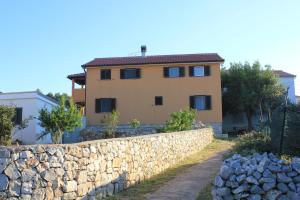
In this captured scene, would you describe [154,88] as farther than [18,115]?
Yes

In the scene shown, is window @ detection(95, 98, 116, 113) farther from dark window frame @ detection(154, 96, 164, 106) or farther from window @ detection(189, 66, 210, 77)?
window @ detection(189, 66, 210, 77)

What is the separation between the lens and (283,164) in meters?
7.95

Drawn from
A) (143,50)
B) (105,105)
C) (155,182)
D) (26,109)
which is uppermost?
(143,50)

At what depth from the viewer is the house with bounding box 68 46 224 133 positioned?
3247 cm

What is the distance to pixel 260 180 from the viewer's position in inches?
308

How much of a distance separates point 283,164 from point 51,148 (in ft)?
15.6

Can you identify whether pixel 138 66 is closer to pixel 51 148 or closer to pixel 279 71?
pixel 279 71

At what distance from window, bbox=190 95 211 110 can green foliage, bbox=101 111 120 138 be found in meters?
6.84

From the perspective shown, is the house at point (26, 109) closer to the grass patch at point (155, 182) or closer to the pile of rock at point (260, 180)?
the grass patch at point (155, 182)

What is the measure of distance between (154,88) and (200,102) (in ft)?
13.3

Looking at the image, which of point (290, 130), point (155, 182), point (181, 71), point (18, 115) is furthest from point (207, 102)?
point (290, 130)

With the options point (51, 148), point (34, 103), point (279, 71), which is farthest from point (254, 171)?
point (279, 71)

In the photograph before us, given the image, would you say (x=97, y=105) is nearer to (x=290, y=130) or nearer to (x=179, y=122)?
(x=179, y=122)

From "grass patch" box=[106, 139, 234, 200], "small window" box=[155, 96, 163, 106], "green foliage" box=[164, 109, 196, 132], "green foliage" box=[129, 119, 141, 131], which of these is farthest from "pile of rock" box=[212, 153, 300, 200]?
"small window" box=[155, 96, 163, 106]
